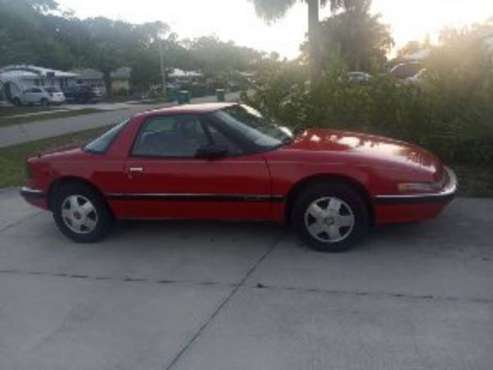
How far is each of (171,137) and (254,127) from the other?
2.64ft

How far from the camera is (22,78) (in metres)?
46.2

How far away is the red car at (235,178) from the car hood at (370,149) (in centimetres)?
1

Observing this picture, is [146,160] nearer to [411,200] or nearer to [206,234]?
[206,234]

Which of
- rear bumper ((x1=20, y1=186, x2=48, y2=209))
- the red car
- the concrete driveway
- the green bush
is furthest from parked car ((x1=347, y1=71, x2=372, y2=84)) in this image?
rear bumper ((x1=20, y1=186, x2=48, y2=209))

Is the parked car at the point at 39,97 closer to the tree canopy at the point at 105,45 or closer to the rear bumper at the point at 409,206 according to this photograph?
the tree canopy at the point at 105,45

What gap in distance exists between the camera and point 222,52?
83.0m

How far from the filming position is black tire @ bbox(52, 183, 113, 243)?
6.39 m

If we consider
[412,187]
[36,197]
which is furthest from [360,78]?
[36,197]

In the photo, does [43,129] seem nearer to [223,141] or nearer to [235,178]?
[223,141]

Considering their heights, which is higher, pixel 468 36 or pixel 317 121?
pixel 468 36

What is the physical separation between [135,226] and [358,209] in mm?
2549

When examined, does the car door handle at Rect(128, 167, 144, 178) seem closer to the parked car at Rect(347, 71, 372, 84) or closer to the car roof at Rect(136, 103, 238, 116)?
the car roof at Rect(136, 103, 238, 116)

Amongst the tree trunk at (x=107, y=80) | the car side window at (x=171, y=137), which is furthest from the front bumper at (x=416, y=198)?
the tree trunk at (x=107, y=80)

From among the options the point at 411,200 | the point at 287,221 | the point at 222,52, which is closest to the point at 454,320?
the point at 411,200
